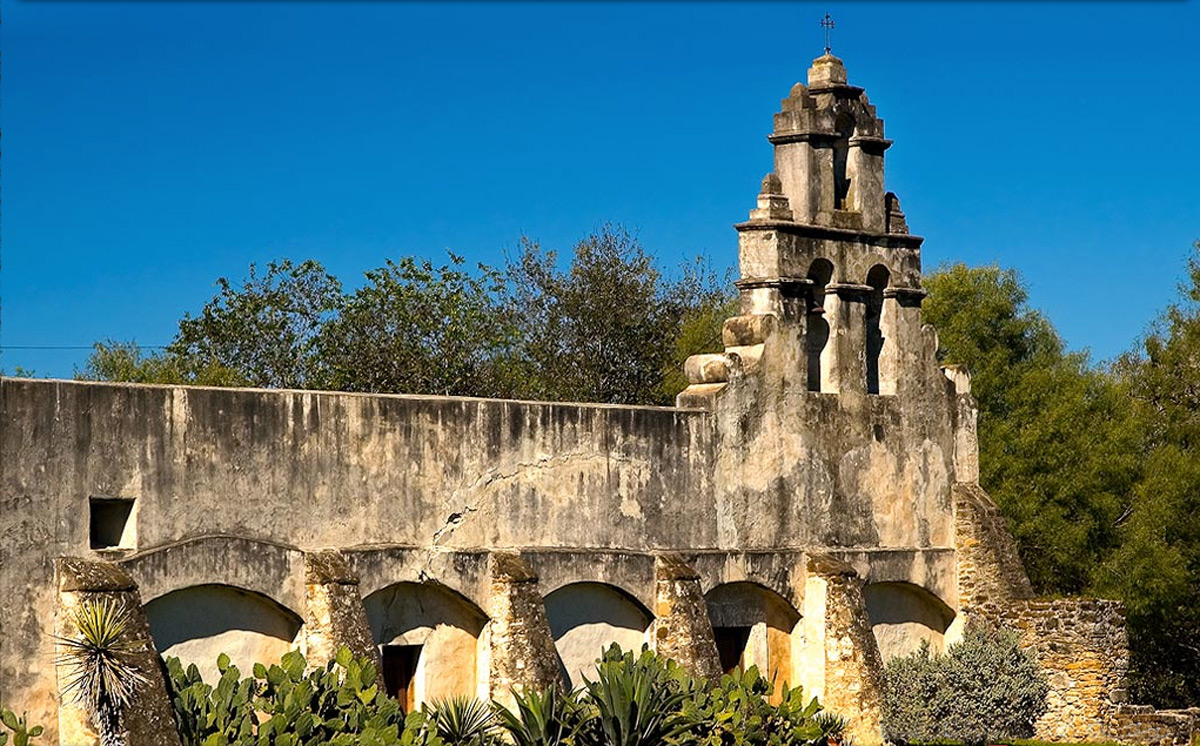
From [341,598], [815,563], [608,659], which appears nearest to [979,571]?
[815,563]

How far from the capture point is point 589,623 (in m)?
25.1

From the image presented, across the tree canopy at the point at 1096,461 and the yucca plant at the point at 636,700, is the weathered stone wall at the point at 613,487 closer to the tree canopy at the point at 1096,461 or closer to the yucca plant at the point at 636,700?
the yucca plant at the point at 636,700

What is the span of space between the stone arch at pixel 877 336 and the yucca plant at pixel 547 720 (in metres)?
8.45

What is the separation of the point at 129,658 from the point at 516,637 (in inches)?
198

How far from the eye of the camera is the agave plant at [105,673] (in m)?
19.5

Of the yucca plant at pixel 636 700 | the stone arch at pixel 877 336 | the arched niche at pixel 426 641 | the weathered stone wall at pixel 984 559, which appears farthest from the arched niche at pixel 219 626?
the weathered stone wall at pixel 984 559

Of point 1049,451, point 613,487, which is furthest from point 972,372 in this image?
point 613,487

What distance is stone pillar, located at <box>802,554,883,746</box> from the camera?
26.7 meters

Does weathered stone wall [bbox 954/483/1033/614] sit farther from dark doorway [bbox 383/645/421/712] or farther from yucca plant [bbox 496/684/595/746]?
dark doorway [bbox 383/645/421/712]

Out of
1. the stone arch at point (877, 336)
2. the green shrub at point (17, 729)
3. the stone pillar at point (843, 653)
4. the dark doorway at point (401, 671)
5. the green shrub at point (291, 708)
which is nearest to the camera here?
the green shrub at point (17, 729)

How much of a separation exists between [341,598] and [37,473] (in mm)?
3482

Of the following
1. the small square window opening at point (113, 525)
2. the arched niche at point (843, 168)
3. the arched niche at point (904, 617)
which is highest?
the arched niche at point (843, 168)

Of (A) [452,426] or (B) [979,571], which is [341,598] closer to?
(A) [452,426]

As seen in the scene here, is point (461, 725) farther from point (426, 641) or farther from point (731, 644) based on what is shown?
point (731, 644)
